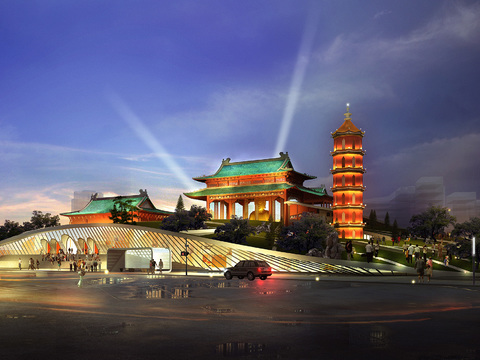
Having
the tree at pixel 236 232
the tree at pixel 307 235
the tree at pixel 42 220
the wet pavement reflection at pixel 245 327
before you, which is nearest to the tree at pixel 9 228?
the tree at pixel 42 220

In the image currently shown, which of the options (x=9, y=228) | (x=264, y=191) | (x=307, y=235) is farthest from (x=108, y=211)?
(x=307, y=235)

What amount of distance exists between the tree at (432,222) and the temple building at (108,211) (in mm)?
53728

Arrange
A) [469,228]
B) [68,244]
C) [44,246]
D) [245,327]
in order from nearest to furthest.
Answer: [245,327], [469,228], [44,246], [68,244]

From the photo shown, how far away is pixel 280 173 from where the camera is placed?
90.7 metres

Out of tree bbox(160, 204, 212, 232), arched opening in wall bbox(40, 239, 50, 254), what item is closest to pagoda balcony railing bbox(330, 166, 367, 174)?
tree bbox(160, 204, 212, 232)

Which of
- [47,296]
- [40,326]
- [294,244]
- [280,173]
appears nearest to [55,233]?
[294,244]

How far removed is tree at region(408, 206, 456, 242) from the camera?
78.8 m

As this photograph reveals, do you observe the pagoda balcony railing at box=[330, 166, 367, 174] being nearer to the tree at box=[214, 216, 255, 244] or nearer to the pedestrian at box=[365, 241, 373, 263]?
the tree at box=[214, 216, 255, 244]

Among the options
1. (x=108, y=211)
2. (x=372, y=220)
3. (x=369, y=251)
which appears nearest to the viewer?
(x=369, y=251)

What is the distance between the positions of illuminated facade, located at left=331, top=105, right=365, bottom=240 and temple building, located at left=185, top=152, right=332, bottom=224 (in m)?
11.5

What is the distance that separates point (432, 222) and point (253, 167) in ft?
120

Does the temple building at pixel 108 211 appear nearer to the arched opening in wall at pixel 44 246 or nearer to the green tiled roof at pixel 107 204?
the green tiled roof at pixel 107 204

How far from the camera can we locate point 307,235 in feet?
193

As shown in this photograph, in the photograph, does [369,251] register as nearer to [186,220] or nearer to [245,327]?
[186,220]
